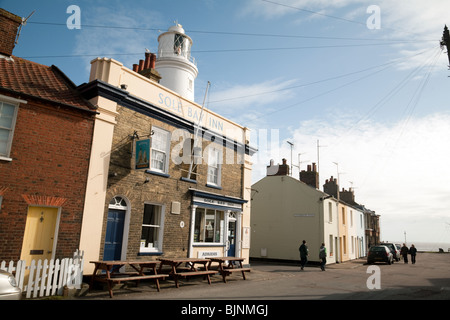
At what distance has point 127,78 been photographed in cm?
1333

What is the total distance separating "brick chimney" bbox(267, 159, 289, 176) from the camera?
29688mm

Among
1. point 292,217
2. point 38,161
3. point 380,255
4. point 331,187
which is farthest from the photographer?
point 331,187

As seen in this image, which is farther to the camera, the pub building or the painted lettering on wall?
the painted lettering on wall

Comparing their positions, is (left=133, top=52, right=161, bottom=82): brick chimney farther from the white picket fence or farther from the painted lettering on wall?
the white picket fence

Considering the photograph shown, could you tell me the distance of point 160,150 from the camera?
47.3 feet

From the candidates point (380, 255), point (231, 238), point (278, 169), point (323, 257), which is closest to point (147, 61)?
point (231, 238)

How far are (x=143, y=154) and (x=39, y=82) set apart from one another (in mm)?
4310

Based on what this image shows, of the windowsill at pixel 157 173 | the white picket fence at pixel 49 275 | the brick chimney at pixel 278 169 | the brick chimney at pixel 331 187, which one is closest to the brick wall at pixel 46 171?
the white picket fence at pixel 49 275

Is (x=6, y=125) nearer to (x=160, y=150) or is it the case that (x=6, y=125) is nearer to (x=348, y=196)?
(x=160, y=150)

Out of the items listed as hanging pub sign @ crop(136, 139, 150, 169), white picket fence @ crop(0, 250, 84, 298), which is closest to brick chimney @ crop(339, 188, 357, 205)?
hanging pub sign @ crop(136, 139, 150, 169)

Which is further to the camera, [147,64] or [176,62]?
[176,62]

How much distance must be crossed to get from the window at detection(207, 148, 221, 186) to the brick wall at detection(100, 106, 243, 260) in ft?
2.86

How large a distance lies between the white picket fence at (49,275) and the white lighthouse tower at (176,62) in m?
14.1

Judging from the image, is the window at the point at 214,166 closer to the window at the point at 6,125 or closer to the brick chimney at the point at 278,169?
the window at the point at 6,125
